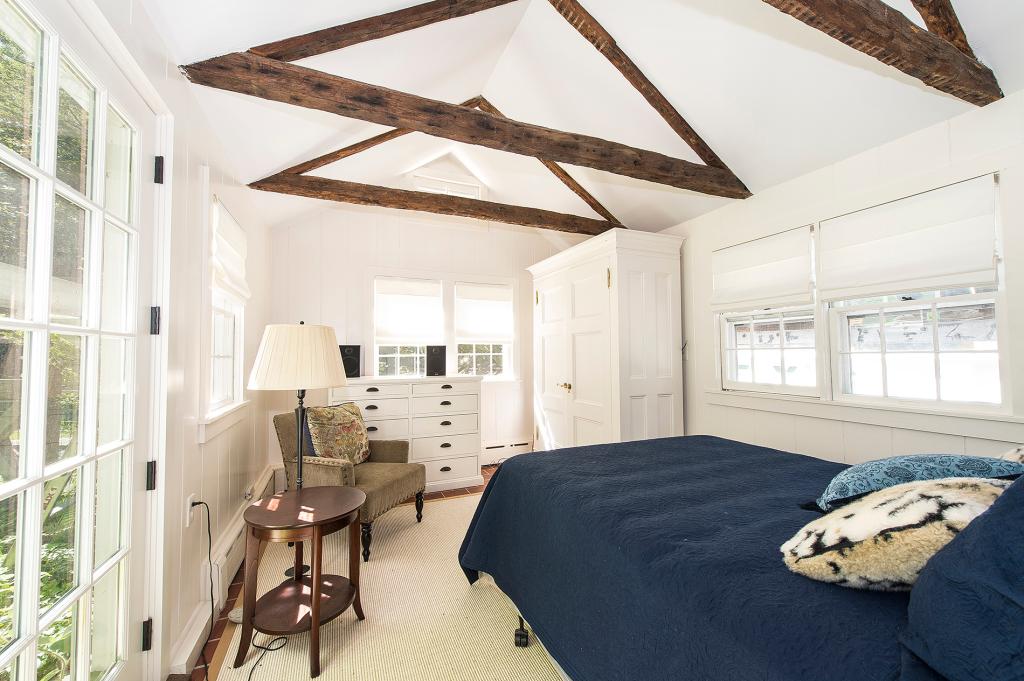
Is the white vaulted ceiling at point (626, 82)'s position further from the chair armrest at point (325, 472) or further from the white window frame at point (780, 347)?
the chair armrest at point (325, 472)

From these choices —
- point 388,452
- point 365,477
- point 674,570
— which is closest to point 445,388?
point 388,452

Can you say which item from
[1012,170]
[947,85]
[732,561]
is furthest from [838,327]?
[732,561]

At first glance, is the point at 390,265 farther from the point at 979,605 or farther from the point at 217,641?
the point at 979,605

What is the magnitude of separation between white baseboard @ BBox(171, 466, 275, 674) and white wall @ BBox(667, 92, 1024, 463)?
3.58 m

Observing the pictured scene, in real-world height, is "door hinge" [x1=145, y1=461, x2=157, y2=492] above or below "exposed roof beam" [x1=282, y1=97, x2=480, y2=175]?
below

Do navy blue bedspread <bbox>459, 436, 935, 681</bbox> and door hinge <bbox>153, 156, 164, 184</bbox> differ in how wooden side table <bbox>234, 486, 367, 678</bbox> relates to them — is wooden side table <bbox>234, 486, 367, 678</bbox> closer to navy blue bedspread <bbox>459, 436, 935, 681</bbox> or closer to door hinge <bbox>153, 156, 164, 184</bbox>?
navy blue bedspread <bbox>459, 436, 935, 681</bbox>

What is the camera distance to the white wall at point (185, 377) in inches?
62.6

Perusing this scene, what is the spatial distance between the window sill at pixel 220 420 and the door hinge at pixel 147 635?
737 millimetres

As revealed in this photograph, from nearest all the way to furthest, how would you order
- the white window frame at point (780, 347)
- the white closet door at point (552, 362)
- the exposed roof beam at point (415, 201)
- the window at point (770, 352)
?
the white window frame at point (780, 347) < the window at point (770, 352) < the exposed roof beam at point (415, 201) < the white closet door at point (552, 362)

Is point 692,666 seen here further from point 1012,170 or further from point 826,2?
point 1012,170

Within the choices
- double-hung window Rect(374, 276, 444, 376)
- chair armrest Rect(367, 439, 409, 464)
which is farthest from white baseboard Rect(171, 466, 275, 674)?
double-hung window Rect(374, 276, 444, 376)

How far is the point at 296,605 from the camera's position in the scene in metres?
1.98

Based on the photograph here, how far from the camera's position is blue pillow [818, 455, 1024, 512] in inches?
49.6

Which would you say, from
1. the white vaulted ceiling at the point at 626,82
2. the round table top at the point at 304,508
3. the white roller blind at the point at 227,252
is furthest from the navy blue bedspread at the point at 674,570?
the white vaulted ceiling at the point at 626,82
